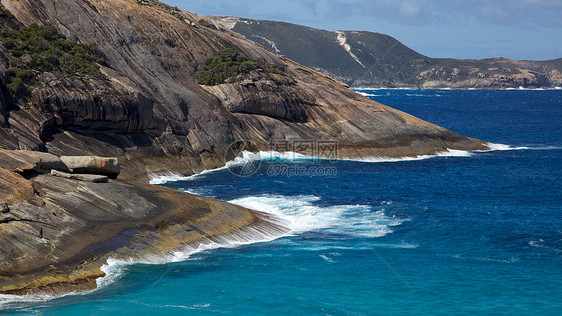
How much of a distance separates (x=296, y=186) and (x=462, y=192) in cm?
1480

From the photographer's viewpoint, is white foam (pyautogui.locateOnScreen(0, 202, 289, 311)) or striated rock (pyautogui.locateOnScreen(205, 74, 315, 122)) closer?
white foam (pyautogui.locateOnScreen(0, 202, 289, 311))

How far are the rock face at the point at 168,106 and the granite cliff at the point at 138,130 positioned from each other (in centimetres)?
14

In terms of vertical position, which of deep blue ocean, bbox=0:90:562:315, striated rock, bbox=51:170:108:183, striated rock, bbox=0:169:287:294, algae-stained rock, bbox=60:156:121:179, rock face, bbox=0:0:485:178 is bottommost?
deep blue ocean, bbox=0:90:562:315

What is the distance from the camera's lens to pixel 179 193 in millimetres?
33781

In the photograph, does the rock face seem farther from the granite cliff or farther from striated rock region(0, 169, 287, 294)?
striated rock region(0, 169, 287, 294)

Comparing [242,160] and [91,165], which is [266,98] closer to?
[242,160]

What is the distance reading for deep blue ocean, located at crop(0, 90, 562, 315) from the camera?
22.8 m

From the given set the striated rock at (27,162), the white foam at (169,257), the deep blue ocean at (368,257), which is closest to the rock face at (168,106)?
the deep blue ocean at (368,257)

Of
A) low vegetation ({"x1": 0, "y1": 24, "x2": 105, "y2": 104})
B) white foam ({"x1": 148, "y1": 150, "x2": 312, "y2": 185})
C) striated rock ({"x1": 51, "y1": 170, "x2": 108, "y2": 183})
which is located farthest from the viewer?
white foam ({"x1": 148, "y1": 150, "x2": 312, "y2": 185})

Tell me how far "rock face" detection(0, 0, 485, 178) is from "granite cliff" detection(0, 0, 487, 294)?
0.14m

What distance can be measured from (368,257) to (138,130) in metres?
30.5

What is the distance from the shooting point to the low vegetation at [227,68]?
214 feet

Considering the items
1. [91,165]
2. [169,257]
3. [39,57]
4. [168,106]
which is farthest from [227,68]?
[169,257]

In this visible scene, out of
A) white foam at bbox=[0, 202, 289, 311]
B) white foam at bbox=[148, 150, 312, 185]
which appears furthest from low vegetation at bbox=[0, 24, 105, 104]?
white foam at bbox=[0, 202, 289, 311]
